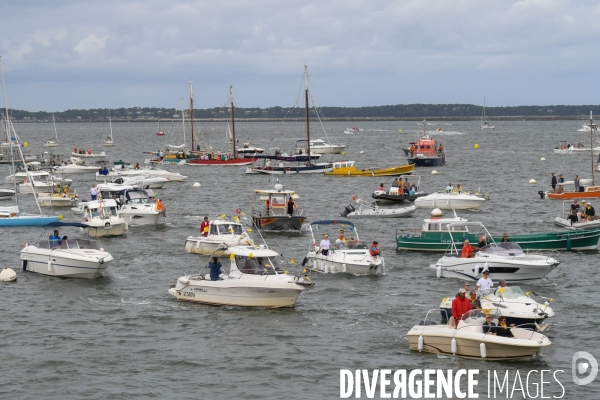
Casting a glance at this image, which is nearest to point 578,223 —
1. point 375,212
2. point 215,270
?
point 375,212

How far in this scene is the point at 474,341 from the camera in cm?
2584

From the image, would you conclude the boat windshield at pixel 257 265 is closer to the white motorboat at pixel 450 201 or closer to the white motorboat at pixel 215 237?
the white motorboat at pixel 215 237

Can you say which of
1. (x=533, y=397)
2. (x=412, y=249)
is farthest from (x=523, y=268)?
(x=533, y=397)

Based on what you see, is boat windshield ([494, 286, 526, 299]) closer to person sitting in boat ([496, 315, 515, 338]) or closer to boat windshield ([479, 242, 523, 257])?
person sitting in boat ([496, 315, 515, 338])

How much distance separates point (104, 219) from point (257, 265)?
19.1 meters

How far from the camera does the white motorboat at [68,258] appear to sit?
3722 centimetres

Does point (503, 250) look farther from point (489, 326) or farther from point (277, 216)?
point (277, 216)

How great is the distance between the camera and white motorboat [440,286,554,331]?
92.2ft

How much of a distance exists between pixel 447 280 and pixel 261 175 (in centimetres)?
6148

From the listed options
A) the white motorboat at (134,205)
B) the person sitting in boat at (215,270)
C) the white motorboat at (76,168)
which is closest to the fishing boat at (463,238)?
the person sitting in boat at (215,270)

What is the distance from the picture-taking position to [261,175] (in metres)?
98.1

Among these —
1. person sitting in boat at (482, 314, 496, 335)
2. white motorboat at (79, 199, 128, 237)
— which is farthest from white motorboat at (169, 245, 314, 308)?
white motorboat at (79, 199, 128, 237)

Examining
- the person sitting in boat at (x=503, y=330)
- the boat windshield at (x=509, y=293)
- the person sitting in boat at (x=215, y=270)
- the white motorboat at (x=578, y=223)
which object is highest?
the person sitting in boat at (x=215, y=270)

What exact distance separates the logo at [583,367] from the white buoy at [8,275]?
2224 centimetres
